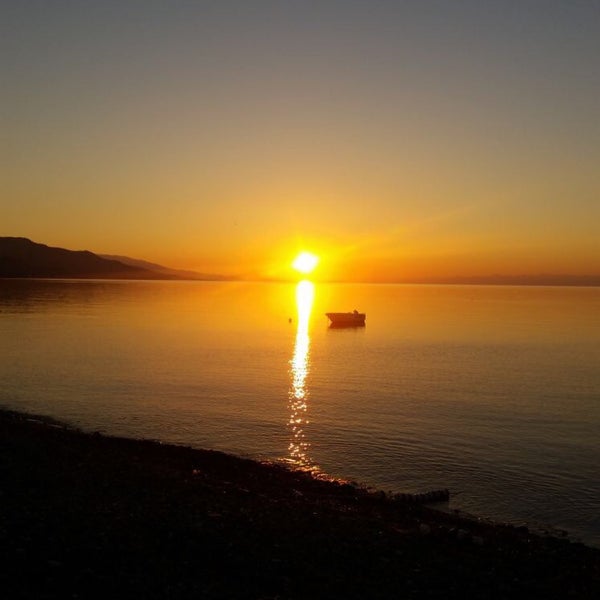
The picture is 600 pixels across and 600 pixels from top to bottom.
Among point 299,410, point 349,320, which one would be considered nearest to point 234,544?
point 299,410

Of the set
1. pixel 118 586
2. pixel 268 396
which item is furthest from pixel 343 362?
pixel 118 586

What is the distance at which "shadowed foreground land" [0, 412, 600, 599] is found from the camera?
10.6 meters

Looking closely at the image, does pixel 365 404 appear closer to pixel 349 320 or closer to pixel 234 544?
pixel 234 544

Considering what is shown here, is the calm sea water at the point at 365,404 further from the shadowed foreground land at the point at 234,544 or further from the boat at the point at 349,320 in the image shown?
the boat at the point at 349,320

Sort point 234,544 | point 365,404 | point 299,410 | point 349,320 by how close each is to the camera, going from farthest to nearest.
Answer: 1. point 349,320
2. point 365,404
3. point 299,410
4. point 234,544

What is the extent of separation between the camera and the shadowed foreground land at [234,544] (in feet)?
34.8

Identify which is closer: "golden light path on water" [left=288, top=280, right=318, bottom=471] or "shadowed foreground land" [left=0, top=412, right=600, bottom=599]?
"shadowed foreground land" [left=0, top=412, right=600, bottom=599]

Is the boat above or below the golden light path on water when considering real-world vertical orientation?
above

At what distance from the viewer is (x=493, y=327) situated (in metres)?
115

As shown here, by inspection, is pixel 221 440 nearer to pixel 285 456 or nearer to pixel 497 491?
pixel 285 456

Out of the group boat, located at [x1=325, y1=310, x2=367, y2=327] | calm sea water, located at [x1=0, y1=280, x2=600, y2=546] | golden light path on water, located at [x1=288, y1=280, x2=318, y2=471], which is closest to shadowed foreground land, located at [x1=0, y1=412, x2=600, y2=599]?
calm sea water, located at [x1=0, y1=280, x2=600, y2=546]

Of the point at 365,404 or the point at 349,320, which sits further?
the point at 349,320

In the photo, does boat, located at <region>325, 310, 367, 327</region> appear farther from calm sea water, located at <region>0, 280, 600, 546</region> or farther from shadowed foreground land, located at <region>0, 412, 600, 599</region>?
shadowed foreground land, located at <region>0, 412, 600, 599</region>

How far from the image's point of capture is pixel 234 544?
1266cm
